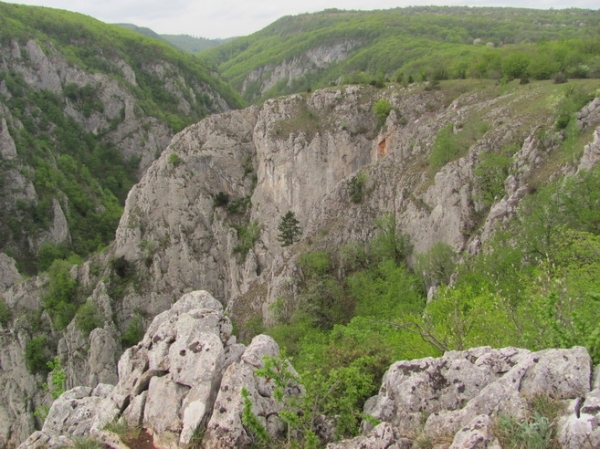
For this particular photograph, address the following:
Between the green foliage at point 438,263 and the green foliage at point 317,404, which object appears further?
the green foliage at point 438,263

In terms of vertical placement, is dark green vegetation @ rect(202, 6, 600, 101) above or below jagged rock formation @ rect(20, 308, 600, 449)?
above

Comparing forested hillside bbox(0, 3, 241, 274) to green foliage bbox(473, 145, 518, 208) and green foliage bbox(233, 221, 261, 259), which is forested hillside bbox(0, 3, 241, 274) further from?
green foliage bbox(473, 145, 518, 208)

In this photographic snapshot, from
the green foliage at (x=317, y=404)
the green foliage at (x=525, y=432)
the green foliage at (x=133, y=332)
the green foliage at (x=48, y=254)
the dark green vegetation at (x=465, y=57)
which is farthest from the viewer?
the green foliage at (x=48, y=254)

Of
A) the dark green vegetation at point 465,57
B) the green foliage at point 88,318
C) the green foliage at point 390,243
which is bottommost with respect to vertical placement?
the green foliage at point 88,318

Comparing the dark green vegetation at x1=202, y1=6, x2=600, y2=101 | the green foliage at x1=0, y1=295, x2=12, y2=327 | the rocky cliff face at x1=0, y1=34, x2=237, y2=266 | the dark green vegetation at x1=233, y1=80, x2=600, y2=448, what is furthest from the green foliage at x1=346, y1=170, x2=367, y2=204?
the rocky cliff face at x1=0, y1=34, x2=237, y2=266

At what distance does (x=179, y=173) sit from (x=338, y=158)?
67.8 ft

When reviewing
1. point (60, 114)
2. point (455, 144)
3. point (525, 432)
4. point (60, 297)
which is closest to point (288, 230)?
point (455, 144)

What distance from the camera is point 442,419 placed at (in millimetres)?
9445

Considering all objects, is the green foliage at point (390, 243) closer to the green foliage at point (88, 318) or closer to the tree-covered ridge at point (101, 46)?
the green foliage at point (88, 318)

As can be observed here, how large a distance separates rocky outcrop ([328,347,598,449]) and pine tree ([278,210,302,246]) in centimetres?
4932

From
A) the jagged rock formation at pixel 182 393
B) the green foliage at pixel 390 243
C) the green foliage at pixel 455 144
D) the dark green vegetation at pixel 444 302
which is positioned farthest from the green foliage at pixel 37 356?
the jagged rock formation at pixel 182 393

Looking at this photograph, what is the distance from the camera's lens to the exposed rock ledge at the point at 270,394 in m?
8.72

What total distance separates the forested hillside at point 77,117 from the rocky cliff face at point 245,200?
35680 millimetres

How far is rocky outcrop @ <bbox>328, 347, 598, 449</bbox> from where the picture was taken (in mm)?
8359
